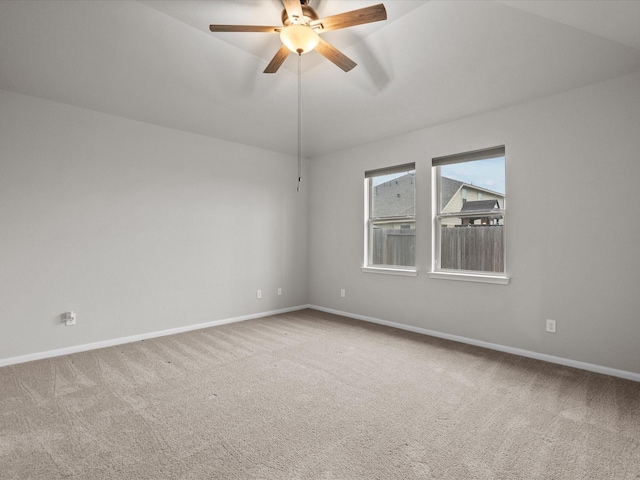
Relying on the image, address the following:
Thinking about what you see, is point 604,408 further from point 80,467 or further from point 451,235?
point 80,467

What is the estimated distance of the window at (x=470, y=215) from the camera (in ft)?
12.0

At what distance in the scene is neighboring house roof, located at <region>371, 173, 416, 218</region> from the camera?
4.50 meters

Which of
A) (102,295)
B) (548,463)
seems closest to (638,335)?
(548,463)

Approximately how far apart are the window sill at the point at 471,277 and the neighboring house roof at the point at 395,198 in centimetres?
92

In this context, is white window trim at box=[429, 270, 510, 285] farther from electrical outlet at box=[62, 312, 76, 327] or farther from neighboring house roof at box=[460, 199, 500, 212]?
electrical outlet at box=[62, 312, 76, 327]

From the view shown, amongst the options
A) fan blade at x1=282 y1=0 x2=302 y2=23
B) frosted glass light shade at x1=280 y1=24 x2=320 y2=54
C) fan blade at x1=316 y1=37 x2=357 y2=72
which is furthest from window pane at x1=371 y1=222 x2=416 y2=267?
fan blade at x1=282 y1=0 x2=302 y2=23

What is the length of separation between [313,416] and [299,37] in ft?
8.15

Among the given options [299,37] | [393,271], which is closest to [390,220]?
[393,271]

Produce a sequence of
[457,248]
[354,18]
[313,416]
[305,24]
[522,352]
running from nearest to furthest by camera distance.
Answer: [354,18] → [305,24] → [313,416] → [522,352] → [457,248]

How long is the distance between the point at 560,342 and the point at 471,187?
183 centimetres

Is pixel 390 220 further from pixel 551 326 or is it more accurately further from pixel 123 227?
pixel 123 227

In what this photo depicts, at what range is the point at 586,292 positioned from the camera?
3.04 m

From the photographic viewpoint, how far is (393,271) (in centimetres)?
451

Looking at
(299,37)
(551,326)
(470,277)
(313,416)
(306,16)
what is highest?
(306,16)
